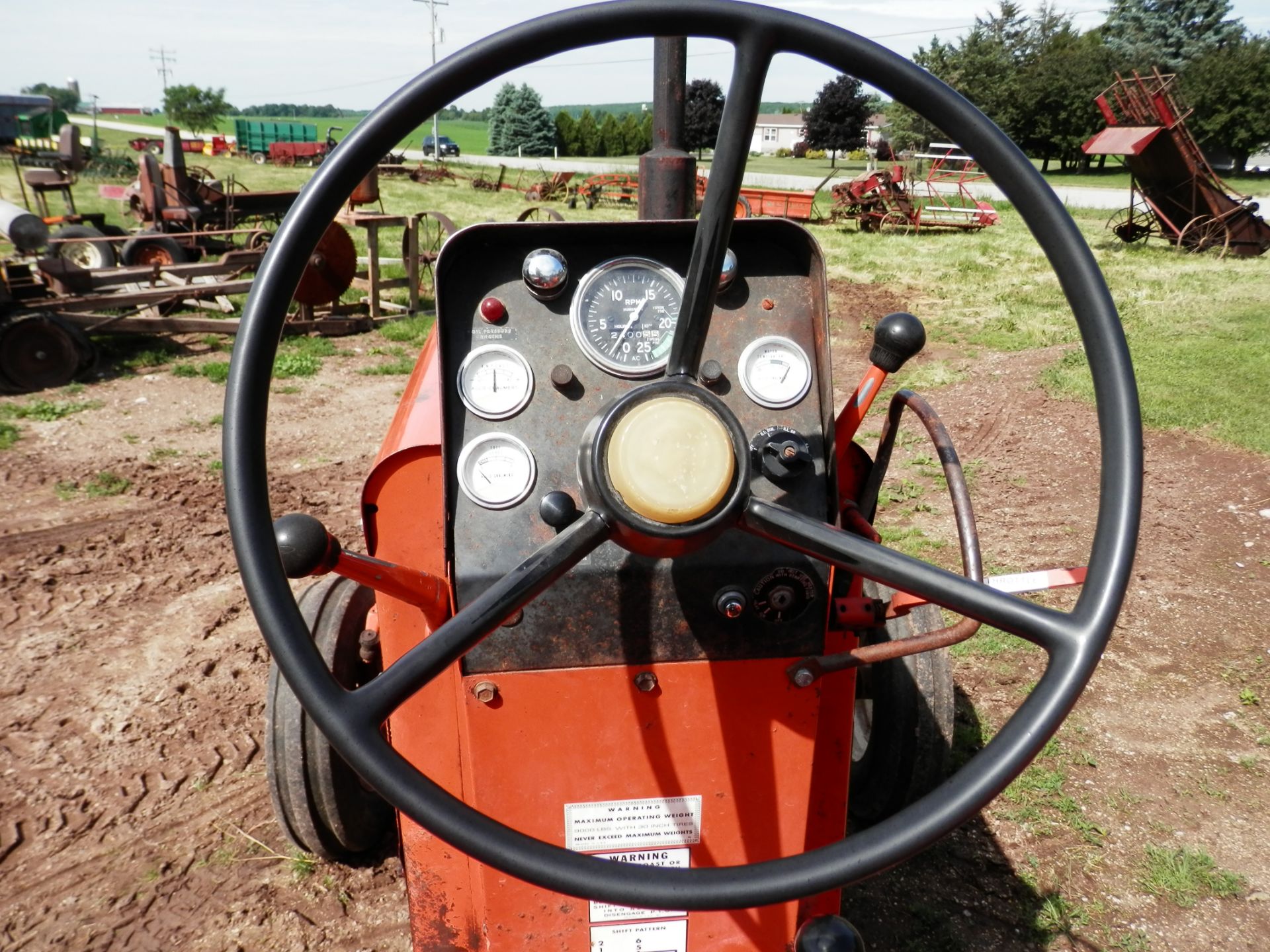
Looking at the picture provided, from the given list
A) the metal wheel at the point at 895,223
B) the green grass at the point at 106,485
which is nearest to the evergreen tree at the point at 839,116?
the metal wheel at the point at 895,223

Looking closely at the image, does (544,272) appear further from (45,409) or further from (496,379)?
(45,409)

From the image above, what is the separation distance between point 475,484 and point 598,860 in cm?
71

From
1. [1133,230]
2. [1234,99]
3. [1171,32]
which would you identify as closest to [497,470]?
[1133,230]

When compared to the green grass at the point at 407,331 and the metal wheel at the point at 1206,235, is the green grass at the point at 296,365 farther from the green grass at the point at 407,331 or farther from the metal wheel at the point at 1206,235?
the metal wheel at the point at 1206,235

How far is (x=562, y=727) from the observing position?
145cm

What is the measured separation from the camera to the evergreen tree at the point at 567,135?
160ft

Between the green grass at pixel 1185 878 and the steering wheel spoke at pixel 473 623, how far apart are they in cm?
217

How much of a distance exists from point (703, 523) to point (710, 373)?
57 cm

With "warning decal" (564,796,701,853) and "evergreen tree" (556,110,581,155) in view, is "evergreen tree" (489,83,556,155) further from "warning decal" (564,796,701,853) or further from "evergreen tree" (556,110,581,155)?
"warning decal" (564,796,701,853)

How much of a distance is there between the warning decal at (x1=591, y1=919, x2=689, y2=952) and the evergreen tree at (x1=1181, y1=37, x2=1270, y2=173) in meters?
33.5

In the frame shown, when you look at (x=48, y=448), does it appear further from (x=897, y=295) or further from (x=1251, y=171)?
(x=1251, y=171)

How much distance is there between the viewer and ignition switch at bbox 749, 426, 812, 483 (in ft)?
4.59

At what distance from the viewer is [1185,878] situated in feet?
7.89

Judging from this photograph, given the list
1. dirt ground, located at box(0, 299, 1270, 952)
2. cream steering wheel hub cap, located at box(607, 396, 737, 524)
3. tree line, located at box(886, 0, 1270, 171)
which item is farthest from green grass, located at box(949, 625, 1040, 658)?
tree line, located at box(886, 0, 1270, 171)
